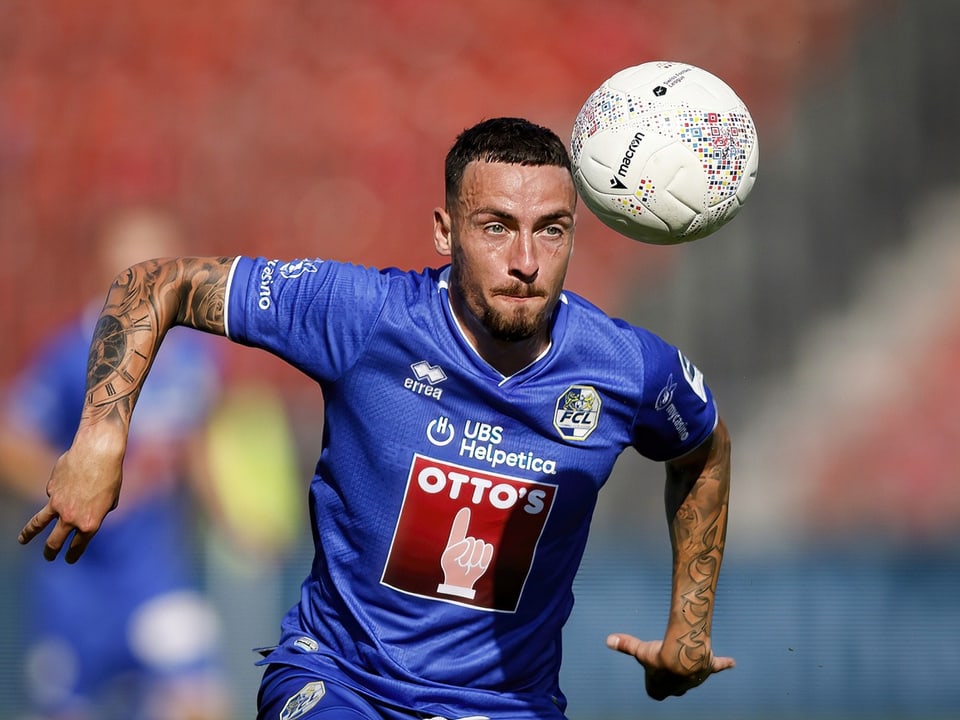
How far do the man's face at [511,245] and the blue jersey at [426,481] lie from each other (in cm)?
14

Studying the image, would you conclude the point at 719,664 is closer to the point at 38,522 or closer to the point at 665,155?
the point at 665,155

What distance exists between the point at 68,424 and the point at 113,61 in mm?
3400

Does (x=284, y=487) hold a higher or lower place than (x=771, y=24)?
lower

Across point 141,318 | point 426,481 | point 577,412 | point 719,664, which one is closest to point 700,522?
point 719,664

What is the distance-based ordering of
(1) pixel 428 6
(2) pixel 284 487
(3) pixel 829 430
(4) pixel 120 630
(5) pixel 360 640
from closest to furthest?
(5) pixel 360 640
(4) pixel 120 630
(2) pixel 284 487
(3) pixel 829 430
(1) pixel 428 6

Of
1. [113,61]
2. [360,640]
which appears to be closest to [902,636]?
[360,640]

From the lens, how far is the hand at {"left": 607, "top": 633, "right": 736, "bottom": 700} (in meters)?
3.99

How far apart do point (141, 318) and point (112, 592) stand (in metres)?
2.59

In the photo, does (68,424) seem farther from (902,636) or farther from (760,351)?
(902,636)

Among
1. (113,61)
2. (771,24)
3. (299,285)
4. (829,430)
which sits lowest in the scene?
(299,285)

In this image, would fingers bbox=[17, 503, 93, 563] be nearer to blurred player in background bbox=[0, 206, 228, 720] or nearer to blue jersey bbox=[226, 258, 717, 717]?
blue jersey bbox=[226, 258, 717, 717]

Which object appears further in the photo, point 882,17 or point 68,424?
point 882,17

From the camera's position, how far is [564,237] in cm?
367

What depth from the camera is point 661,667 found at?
4.01m
